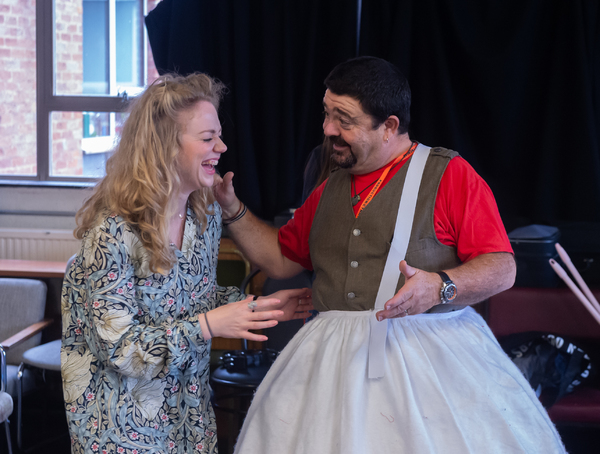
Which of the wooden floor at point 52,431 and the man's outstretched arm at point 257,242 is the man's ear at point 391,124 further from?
the wooden floor at point 52,431

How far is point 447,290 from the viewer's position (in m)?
1.23

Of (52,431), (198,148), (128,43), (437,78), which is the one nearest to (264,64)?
(437,78)

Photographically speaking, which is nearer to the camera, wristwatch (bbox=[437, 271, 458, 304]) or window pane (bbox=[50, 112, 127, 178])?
wristwatch (bbox=[437, 271, 458, 304])

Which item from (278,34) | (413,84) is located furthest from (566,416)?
(278,34)

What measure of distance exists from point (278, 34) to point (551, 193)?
1331mm

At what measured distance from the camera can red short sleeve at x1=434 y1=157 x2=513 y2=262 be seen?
1339 mm

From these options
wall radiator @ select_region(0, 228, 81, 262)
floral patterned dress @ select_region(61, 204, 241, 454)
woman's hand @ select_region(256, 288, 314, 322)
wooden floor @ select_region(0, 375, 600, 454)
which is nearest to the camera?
floral patterned dress @ select_region(61, 204, 241, 454)

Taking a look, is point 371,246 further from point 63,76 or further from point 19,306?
point 63,76

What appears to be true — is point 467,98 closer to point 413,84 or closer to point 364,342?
point 413,84

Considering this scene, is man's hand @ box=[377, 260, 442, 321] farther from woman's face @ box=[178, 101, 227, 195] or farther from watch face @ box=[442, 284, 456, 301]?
woman's face @ box=[178, 101, 227, 195]

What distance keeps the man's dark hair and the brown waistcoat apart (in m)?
0.15

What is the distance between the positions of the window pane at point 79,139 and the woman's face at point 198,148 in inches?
86.3

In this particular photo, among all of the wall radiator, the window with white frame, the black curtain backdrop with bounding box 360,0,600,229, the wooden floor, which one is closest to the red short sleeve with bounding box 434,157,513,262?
the black curtain backdrop with bounding box 360,0,600,229

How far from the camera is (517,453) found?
3.87 feet
